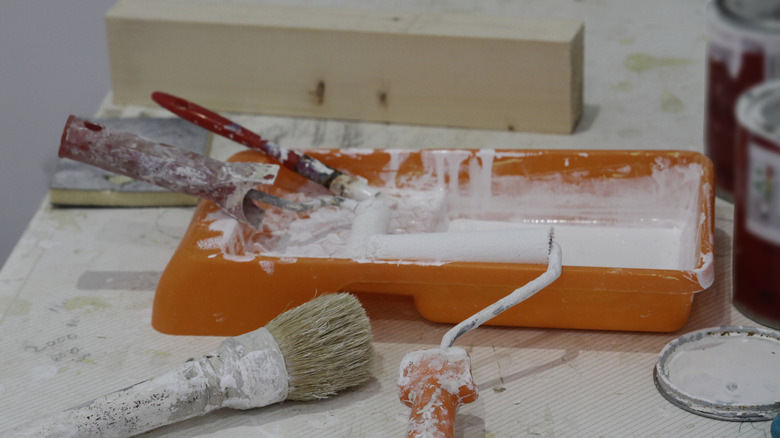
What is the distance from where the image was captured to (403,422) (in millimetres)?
1044

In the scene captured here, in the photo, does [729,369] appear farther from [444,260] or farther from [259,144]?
[259,144]

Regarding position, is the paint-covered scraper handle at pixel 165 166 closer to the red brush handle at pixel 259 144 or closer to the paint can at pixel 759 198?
the red brush handle at pixel 259 144

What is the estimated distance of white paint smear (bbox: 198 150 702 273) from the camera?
1254 millimetres

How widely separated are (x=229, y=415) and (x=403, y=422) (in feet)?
0.64

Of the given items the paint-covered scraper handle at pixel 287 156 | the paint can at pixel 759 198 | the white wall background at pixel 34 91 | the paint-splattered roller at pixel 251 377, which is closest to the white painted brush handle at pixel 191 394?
the paint-splattered roller at pixel 251 377

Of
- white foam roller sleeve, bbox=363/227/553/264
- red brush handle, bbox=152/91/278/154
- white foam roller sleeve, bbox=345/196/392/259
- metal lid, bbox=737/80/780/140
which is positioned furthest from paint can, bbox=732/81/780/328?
red brush handle, bbox=152/91/278/154

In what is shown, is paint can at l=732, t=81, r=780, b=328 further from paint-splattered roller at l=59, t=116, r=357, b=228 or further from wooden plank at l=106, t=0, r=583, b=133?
wooden plank at l=106, t=0, r=583, b=133

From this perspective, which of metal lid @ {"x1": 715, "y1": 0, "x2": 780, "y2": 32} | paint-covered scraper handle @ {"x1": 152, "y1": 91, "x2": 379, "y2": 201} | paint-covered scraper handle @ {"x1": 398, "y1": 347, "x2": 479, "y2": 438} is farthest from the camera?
paint-covered scraper handle @ {"x1": 152, "y1": 91, "x2": 379, "y2": 201}

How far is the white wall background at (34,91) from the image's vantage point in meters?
2.00

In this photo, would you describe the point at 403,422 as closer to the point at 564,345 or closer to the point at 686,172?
the point at 564,345

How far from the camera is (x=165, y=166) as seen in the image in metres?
1.22

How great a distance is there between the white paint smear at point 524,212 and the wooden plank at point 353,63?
1.00ft

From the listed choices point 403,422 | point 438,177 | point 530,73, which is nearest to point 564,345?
point 403,422

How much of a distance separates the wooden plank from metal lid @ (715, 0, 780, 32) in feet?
3.40
